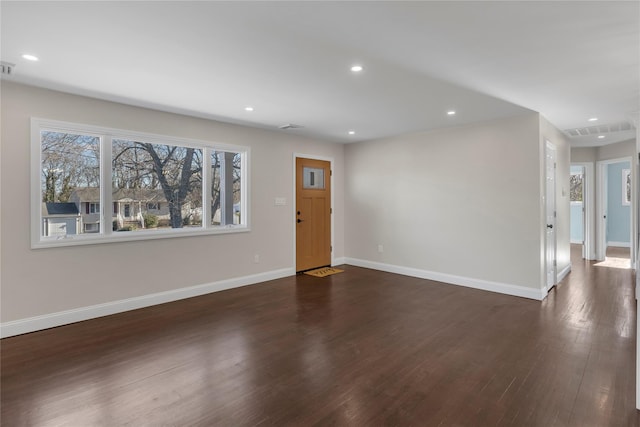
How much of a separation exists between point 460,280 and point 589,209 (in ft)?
13.9

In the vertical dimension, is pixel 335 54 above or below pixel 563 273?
above

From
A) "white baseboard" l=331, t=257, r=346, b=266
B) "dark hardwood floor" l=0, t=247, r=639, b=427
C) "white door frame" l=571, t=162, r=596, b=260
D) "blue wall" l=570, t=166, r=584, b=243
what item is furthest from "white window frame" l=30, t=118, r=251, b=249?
"blue wall" l=570, t=166, r=584, b=243

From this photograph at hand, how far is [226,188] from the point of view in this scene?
16.5ft

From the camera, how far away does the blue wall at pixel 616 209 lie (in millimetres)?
8344

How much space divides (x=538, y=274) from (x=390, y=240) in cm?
236

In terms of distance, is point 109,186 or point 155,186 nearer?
point 109,186

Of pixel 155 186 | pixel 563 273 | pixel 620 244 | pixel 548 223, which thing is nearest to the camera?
pixel 155 186

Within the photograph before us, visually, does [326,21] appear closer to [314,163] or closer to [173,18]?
[173,18]

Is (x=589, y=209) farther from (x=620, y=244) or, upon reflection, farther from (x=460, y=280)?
(x=460, y=280)

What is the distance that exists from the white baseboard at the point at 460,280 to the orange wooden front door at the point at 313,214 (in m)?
0.85

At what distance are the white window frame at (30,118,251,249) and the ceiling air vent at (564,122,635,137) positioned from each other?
17.8 feet

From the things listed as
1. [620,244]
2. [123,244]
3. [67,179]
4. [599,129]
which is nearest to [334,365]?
[123,244]

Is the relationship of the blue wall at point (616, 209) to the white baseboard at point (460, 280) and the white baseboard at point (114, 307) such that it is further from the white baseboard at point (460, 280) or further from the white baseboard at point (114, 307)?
the white baseboard at point (114, 307)

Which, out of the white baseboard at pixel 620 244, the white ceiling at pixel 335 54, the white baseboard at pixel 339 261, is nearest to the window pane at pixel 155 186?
the white ceiling at pixel 335 54
